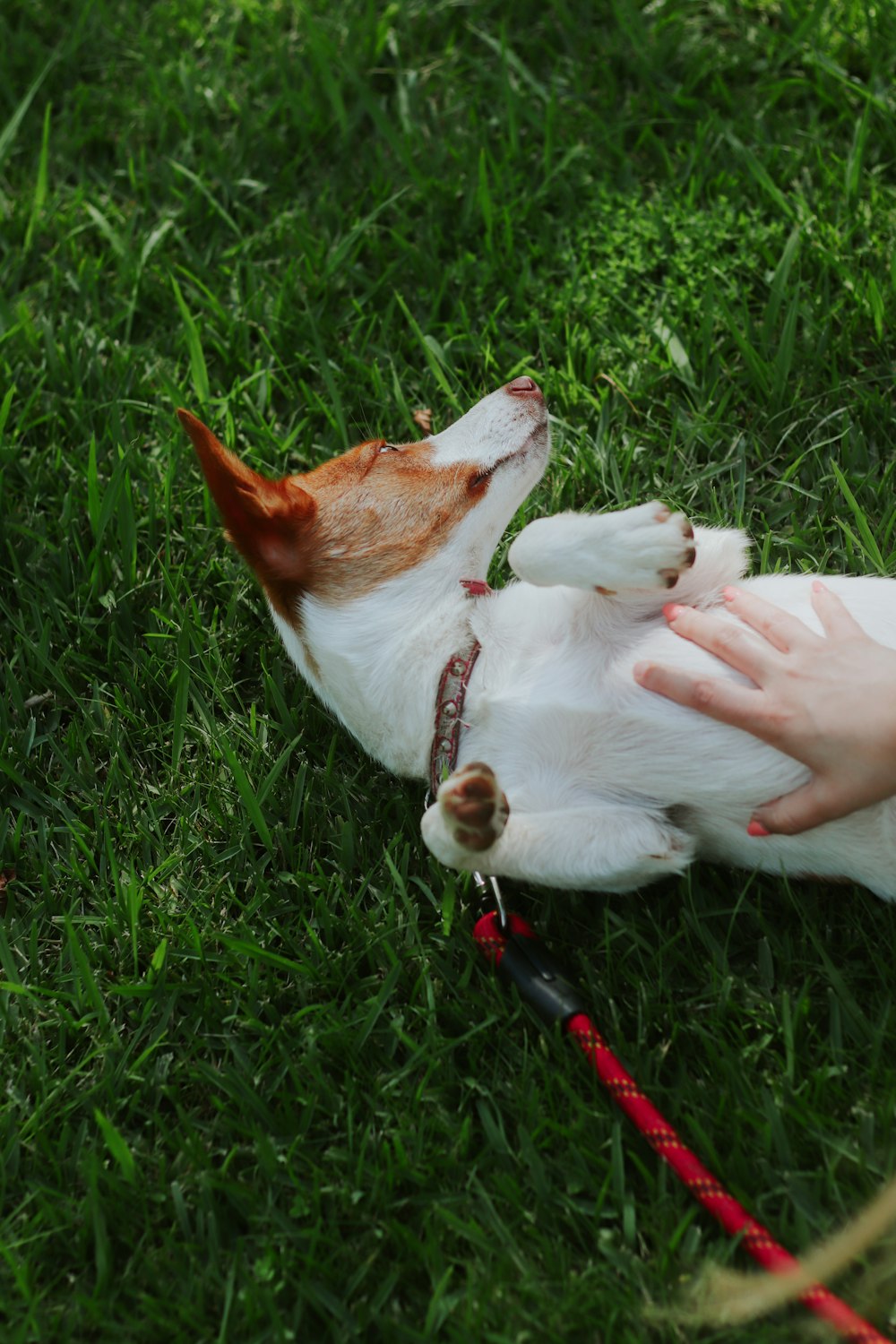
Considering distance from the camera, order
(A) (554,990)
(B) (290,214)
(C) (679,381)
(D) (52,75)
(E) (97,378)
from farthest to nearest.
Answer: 1. (D) (52,75)
2. (B) (290,214)
3. (E) (97,378)
4. (C) (679,381)
5. (A) (554,990)

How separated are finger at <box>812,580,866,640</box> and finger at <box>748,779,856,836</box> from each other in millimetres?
334

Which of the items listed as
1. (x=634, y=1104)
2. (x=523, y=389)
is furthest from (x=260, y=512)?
(x=634, y=1104)

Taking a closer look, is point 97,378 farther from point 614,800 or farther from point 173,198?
point 614,800

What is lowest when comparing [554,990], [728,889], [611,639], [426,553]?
[728,889]

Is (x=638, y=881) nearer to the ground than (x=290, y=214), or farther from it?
nearer to the ground

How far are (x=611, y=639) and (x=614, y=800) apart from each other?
0.38 m

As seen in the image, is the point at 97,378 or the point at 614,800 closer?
the point at 614,800

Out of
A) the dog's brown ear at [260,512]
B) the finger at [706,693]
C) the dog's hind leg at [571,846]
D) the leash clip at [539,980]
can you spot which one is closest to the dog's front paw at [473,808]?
the dog's hind leg at [571,846]

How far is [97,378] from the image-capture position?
12.4ft

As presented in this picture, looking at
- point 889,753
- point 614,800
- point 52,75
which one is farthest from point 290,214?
point 889,753

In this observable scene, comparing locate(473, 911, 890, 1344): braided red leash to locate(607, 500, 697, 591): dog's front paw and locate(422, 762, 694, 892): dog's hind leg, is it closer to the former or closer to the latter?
locate(422, 762, 694, 892): dog's hind leg

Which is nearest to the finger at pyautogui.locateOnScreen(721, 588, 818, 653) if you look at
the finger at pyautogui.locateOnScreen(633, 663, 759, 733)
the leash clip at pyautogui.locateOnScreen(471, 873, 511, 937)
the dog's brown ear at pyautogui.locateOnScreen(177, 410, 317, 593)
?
the finger at pyautogui.locateOnScreen(633, 663, 759, 733)

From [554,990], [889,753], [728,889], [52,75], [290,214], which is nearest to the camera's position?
[889,753]

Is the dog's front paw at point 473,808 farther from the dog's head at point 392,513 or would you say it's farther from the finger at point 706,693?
the dog's head at point 392,513
